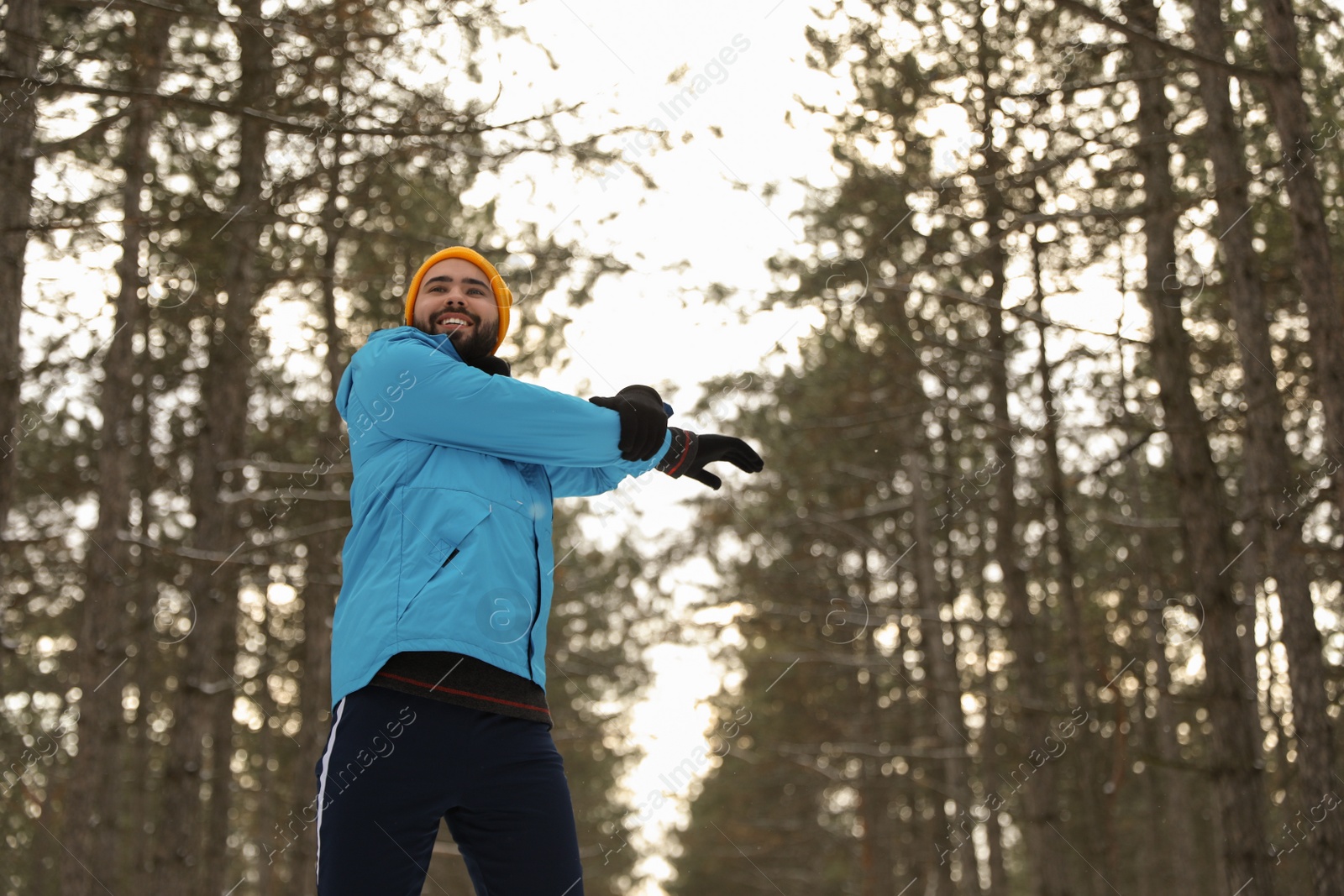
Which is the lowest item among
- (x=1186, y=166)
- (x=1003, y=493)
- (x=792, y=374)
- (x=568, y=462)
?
(x=568, y=462)

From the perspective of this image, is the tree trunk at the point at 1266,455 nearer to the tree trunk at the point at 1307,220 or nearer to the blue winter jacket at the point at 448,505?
the tree trunk at the point at 1307,220

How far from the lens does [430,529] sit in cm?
222

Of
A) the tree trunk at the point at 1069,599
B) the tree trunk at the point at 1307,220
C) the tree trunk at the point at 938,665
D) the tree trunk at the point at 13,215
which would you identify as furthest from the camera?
the tree trunk at the point at 938,665

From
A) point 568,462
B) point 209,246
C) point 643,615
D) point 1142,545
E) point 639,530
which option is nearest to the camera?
point 568,462

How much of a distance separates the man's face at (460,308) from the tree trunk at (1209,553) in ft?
14.9

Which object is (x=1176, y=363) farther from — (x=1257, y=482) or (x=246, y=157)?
(x=246, y=157)

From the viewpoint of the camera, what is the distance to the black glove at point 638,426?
2.40 metres

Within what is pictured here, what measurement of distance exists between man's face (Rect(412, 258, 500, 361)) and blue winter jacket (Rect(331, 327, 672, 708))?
14 centimetres

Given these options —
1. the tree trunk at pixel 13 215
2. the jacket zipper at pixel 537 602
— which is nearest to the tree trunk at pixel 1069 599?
the tree trunk at pixel 13 215

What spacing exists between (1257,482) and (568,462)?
5325 mm

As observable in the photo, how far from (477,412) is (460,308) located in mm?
458

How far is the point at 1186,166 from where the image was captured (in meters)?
10.9

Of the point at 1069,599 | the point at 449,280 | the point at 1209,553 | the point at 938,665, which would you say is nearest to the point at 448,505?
the point at 449,280

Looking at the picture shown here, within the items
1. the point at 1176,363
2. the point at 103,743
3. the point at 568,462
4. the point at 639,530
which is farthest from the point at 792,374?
the point at 568,462
